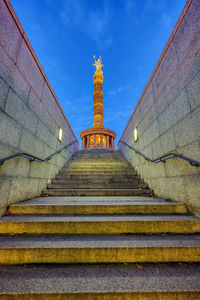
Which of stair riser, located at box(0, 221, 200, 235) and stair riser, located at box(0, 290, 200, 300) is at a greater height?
stair riser, located at box(0, 221, 200, 235)

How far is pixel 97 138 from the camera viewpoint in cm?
1747

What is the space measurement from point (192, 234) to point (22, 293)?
2.57 m

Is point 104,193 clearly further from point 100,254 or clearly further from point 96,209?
point 100,254

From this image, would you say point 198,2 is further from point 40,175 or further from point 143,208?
point 40,175

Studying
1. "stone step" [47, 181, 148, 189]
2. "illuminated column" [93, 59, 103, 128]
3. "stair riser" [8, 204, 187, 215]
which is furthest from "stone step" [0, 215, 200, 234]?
"illuminated column" [93, 59, 103, 128]

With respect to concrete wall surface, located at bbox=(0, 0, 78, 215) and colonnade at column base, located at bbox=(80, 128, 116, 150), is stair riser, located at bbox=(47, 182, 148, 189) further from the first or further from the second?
colonnade at column base, located at bbox=(80, 128, 116, 150)

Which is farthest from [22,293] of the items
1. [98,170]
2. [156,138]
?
[98,170]

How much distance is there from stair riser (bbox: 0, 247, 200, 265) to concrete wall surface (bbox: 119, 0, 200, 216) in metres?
1.16

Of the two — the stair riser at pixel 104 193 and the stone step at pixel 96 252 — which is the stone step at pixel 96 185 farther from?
the stone step at pixel 96 252

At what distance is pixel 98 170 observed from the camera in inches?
243

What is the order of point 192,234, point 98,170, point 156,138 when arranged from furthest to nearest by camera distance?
point 98,170
point 156,138
point 192,234

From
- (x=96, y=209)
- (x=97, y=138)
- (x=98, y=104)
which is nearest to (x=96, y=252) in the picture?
(x=96, y=209)

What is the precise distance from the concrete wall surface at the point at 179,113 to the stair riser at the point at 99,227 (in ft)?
2.14

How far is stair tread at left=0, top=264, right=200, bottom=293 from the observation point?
1.39 m
